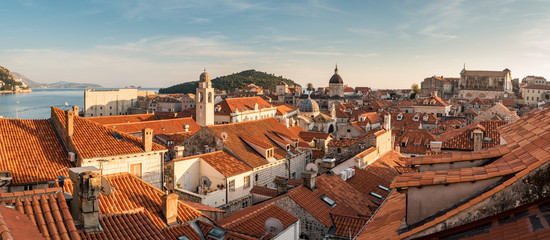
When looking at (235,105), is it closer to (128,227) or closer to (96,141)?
(96,141)

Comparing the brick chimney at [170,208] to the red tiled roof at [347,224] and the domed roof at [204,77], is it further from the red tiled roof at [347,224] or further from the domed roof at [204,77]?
the domed roof at [204,77]

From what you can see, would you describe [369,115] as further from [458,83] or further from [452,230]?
[458,83]

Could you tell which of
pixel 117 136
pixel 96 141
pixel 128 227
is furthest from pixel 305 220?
pixel 96 141

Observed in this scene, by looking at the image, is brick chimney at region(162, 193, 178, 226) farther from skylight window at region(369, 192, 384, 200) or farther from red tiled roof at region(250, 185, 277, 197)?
skylight window at region(369, 192, 384, 200)

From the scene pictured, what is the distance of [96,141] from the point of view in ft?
69.6

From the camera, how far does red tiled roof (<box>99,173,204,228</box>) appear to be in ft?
42.1

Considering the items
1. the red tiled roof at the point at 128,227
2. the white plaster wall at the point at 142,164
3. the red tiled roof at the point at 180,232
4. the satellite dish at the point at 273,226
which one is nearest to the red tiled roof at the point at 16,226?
the red tiled roof at the point at 128,227

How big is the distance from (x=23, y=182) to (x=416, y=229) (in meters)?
17.9

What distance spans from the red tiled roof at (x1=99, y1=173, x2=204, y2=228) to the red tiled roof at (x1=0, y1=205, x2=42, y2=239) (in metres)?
5.64

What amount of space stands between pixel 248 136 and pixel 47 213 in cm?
2457

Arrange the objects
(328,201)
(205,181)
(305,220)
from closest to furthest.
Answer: (305,220), (328,201), (205,181)

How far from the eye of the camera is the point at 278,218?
14812 millimetres

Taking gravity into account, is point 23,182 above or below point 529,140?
below

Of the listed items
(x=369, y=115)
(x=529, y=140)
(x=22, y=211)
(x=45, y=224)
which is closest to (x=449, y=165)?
(x=529, y=140)
